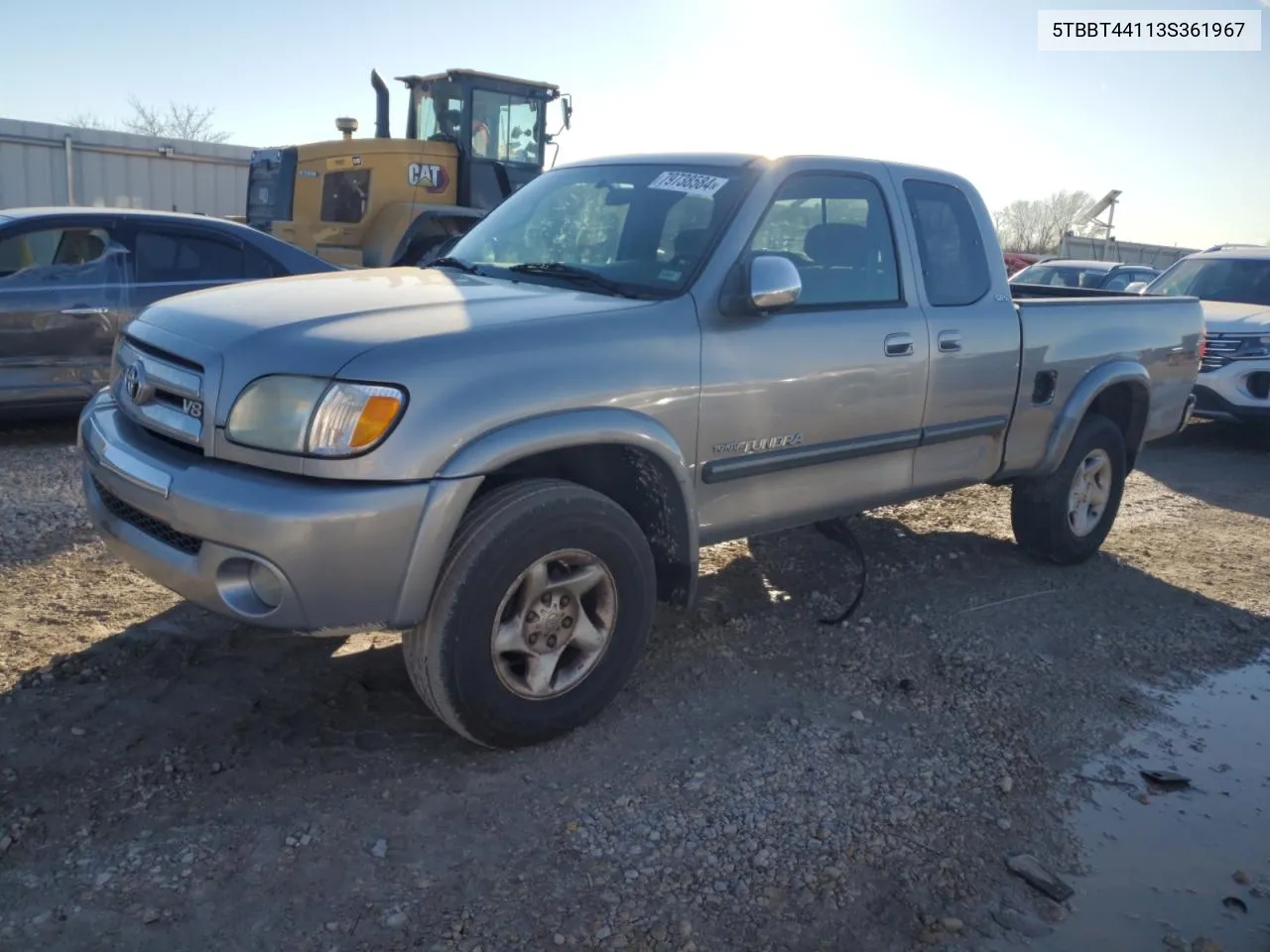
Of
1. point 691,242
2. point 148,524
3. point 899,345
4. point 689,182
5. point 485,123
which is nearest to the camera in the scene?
point 148,524

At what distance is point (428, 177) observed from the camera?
42.3ft

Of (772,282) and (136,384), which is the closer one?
(136,384)

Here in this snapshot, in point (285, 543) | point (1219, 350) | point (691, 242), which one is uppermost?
point (691, 242)

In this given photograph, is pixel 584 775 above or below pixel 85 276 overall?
below

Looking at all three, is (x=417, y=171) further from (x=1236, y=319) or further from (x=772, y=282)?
(x=772, y=282)

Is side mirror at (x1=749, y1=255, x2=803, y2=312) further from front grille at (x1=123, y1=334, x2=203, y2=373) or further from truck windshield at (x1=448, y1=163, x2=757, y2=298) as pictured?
front grille at (x1=123, y1=334, x2=203, y2=373)

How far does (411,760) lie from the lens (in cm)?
341

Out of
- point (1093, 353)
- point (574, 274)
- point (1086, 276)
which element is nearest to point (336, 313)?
point (574, 274)

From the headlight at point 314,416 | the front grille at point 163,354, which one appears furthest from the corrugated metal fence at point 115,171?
the headlight at point 314,416

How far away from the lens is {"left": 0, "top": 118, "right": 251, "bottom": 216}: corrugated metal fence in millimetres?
17766

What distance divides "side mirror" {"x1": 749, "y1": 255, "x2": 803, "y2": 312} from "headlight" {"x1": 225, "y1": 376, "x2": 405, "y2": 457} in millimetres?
1357

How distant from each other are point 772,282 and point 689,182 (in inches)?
28.3

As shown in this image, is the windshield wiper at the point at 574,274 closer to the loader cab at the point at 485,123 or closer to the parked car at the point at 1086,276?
the loader cab at the point at 485,123

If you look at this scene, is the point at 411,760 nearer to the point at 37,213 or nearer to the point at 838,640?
the point at 838,640
